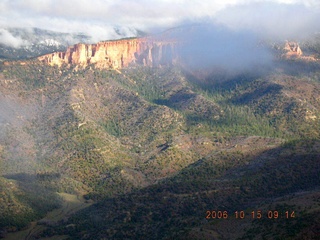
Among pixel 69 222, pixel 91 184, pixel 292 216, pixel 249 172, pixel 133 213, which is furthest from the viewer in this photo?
pixel 91 184

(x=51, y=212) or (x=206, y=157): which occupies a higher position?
(x=206, y=157)

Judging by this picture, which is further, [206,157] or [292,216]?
[206,157]

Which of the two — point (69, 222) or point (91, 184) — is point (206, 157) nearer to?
point (91, 184)

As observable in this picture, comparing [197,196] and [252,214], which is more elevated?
[252,214]

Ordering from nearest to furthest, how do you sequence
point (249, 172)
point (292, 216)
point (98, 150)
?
point (292, 216)
point (249, 172)
point (98, 150)

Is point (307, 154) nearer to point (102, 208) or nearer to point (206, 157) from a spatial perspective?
point (206, 157)

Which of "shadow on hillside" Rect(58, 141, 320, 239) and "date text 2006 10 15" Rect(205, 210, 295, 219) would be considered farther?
"shadow on hillside" Rect(58, 141, 320, 239)

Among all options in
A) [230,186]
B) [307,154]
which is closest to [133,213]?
[230,186]

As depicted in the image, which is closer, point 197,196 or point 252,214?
point 252,214

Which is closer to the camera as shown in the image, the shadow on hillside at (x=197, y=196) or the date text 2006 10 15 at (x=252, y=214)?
the date text 2006 10 15 at (x=252, y=214)
